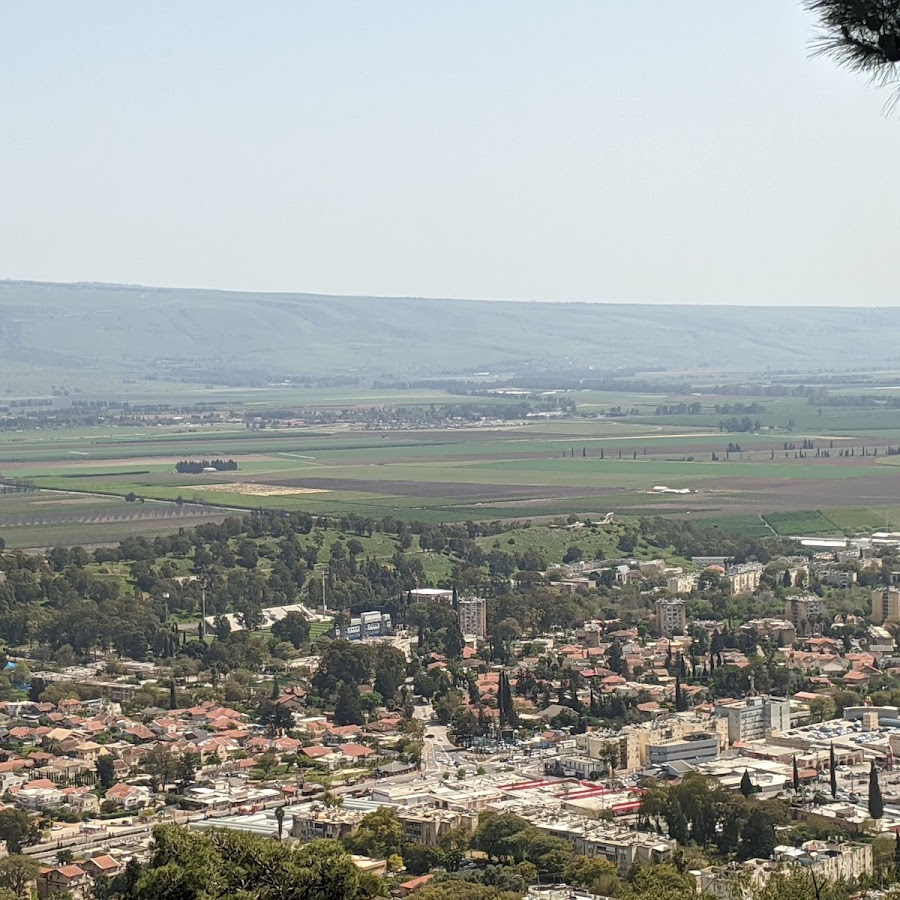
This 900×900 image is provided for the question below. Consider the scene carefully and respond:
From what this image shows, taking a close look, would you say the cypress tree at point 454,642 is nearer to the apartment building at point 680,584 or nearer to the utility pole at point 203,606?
the utility pole at point 203,606

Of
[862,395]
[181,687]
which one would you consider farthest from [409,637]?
[862,395]

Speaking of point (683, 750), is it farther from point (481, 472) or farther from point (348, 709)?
point (481, 472)

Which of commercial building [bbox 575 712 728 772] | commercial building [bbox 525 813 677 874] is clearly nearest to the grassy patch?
commercial building [bbox 575 712 728 772]

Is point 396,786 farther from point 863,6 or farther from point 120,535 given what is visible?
point 120,535

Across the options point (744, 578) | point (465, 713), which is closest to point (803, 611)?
point (744, 578)

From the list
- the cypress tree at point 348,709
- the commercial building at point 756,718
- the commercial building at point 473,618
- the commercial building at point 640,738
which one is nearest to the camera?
the commercial building at point 640,738

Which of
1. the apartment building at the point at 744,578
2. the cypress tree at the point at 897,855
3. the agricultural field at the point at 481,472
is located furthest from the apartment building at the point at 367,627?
the cypress tree at the point at 897,855

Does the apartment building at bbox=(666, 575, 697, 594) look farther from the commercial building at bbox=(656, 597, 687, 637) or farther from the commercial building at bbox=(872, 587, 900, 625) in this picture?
the commercial building at bbox=(872, 587, 900, 625)
